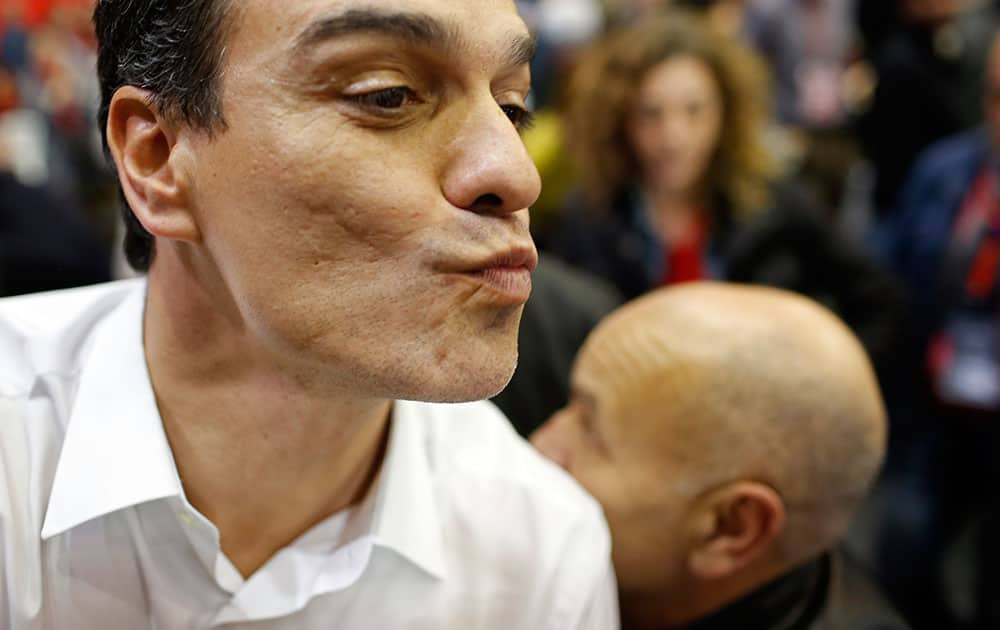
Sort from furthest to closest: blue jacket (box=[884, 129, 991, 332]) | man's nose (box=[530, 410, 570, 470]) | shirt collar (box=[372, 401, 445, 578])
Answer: blue jacket (box=[884, 129, 991, 332]) → man's nose (box=[530, 410, 570, 470]) → shirt collar (box=[372, 401, 445, 578])

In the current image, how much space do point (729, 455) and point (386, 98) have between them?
83 centimetres

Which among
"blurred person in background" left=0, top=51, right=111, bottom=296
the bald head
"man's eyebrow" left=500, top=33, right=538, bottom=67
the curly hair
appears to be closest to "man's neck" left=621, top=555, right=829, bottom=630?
the bald head

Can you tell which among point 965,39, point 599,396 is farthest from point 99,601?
point 965,39

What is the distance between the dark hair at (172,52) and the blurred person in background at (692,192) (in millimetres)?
1838

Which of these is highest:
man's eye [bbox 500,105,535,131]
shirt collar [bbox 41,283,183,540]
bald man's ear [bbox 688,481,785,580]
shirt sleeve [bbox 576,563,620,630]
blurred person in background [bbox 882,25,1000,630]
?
man's eye [bbox 500,105,535,131]

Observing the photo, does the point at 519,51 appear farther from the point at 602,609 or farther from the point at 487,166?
the point at 602,609

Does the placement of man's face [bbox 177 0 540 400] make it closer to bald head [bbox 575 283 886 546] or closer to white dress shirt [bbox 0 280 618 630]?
white dress shirt [bbox 0 280 618 630]

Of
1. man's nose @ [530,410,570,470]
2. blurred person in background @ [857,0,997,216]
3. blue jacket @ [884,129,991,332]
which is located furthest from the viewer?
blurred person in background @ [857,0,997,216]

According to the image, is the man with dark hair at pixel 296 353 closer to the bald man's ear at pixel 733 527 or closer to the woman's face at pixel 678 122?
the bald man's ear at pixel 733 527

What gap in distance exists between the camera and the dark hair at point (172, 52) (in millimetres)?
963

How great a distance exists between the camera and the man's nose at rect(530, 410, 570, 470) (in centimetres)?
162

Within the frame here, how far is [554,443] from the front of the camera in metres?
1.64

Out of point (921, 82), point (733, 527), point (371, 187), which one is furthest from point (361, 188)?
point (921, 82)

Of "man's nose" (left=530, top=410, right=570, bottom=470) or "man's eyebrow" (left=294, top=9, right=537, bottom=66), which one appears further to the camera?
"man's nose" (left=530, top=410, right=570, bottom=470)
